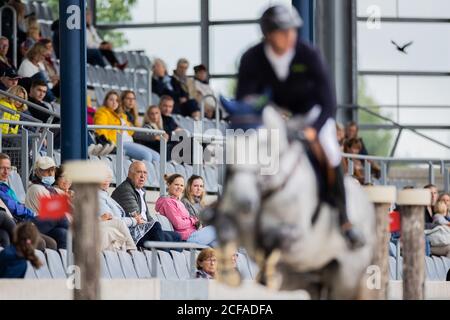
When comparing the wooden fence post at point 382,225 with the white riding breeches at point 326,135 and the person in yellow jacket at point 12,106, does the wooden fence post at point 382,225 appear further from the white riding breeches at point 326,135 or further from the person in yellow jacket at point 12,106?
the person in yellow jacket at point 12,106

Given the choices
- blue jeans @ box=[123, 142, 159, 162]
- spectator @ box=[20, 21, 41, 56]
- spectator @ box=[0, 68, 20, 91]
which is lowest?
blue jeans @ box=[123, 142, 159, 162]

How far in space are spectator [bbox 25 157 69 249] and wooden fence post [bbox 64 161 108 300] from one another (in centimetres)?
409

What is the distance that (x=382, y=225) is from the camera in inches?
399

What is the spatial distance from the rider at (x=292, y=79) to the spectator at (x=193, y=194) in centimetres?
690

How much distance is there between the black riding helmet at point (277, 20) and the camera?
8195mm

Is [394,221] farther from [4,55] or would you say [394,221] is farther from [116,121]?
[4,55]

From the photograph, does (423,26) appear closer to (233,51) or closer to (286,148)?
(233,51)

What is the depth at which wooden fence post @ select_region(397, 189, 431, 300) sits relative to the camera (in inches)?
392

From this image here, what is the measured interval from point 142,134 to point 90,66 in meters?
4.00

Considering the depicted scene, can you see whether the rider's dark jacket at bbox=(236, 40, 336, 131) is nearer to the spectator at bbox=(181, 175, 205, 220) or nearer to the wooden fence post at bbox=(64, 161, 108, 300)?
the wooden fence post at bbox=(64, 161, 108, 300)

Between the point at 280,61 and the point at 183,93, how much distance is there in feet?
46.9

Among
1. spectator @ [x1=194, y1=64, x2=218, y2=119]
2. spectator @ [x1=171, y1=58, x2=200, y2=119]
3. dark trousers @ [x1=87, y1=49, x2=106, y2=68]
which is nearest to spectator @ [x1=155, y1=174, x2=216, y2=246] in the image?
spectator @ [x1=171, y1=58, x2=200, y2=119]
